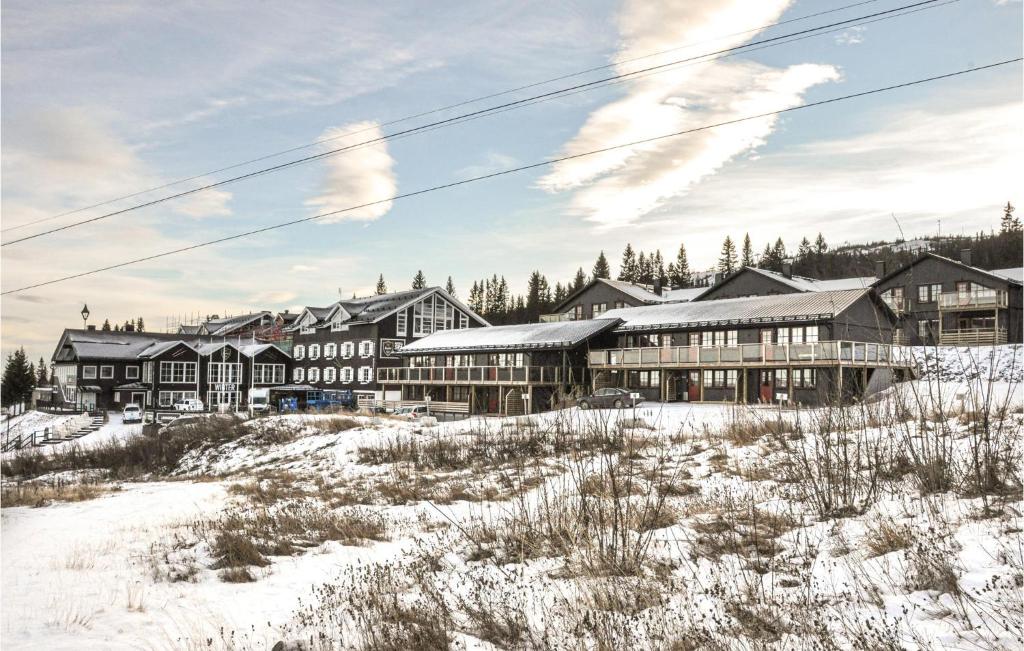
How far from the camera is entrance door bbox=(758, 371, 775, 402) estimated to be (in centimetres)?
3825

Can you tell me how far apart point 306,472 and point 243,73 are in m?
13.1

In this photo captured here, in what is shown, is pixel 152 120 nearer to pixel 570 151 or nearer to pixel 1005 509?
pixel 570 151

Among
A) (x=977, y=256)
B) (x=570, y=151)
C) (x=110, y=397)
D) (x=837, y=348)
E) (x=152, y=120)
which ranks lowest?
(x=110, y=397)

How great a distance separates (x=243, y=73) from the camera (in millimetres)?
14617

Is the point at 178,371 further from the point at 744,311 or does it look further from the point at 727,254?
the point at 727,254

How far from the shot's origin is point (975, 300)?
53500mm

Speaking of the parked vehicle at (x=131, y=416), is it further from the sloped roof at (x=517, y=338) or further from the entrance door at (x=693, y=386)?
the entrance door at (x=693, y=386)

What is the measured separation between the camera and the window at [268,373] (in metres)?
73.8

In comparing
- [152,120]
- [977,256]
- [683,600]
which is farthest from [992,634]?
[977,256]

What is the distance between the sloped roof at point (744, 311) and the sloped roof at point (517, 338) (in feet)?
8.10

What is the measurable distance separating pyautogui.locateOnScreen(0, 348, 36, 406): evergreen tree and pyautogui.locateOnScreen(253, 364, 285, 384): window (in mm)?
42193

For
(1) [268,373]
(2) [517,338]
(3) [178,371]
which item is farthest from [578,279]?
(2) [517,338]

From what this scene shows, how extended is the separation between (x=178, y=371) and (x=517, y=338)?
4318 cm

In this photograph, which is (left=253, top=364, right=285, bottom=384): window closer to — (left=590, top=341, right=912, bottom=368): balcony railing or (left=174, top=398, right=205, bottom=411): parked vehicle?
(left=174, top=398, right=205, bottom=411): parked vehicle
